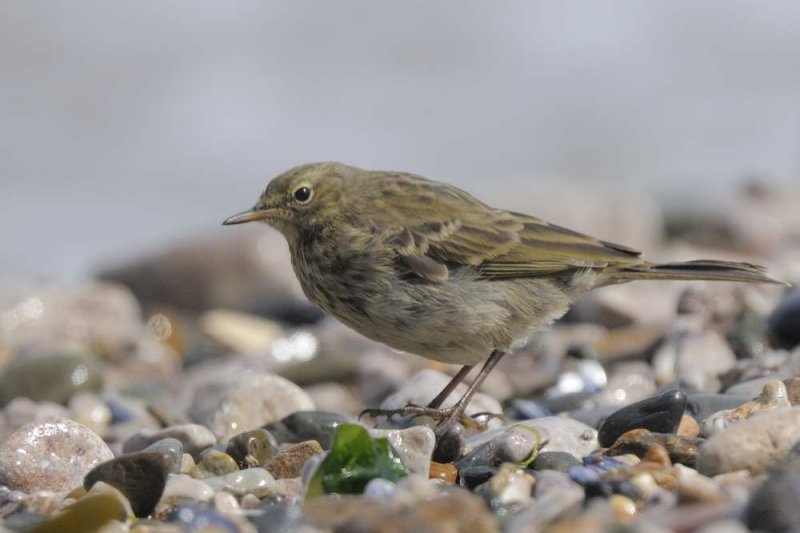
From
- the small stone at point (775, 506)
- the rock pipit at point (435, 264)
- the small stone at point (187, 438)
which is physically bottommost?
the small stone at point (187, 438)

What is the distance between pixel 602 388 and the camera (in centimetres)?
764

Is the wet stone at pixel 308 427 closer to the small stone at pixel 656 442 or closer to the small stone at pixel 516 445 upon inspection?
the small stone at pixel 516 445

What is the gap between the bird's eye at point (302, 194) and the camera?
700 centimetres

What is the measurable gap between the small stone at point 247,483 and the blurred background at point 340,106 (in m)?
12.3

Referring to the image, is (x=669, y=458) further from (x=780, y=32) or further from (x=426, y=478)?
(x=780, y=32)

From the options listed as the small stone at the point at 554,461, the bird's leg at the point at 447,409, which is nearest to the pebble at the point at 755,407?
the small stone at the point at 554,461

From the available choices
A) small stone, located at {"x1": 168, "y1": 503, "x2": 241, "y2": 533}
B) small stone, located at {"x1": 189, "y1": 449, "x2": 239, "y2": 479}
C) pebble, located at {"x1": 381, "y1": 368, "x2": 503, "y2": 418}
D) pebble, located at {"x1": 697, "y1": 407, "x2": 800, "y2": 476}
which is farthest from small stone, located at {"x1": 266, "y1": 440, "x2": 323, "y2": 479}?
pebble, located at {"x1": 697, "y1": 407, "x2": 800, "y2": 476}

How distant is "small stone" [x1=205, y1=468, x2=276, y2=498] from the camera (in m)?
4.88

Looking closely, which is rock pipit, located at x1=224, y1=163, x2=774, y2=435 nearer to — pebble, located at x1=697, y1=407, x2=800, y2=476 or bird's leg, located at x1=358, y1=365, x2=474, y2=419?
bird's leg, located at x1=358, y1=365, x2=474, y2=419

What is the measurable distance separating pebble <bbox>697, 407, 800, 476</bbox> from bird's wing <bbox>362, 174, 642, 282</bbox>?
216 centimetres

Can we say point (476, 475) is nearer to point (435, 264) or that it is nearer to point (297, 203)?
point (435, 264)

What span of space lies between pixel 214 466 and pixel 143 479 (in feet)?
2.30

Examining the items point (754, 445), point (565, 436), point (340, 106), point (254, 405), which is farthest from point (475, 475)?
point (340, 106)

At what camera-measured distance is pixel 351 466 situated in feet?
15.7
